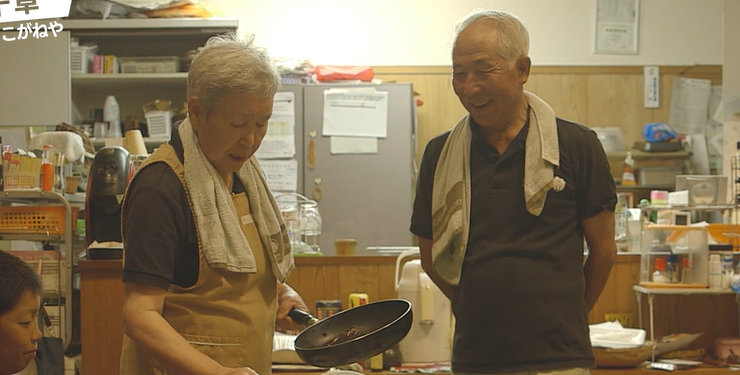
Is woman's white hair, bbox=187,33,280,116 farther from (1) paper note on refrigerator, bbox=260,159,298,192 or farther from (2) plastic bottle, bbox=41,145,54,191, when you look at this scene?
(1) paper note on refrigerator, bbox=260,159,298,192

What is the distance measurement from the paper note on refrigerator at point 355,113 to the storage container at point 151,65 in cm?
99

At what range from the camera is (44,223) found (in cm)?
298

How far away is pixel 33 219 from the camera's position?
9.80 ft

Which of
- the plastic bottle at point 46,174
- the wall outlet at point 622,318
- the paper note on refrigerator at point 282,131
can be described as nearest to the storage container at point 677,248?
the wall outlet at point 622,318

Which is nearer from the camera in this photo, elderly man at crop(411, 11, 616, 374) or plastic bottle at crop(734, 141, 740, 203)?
elderly man at crop(411, 11, 616, 374)

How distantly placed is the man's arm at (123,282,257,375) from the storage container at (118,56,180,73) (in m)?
4.00

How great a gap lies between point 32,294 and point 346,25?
422 cm

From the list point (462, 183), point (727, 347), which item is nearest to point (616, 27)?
point (727, 347)

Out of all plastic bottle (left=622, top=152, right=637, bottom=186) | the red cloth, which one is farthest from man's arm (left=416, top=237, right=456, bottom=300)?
plastic bottle (left=622, top=152, right=637, bottom=186)

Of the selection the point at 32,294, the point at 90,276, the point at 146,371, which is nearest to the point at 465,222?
the point at 146,371

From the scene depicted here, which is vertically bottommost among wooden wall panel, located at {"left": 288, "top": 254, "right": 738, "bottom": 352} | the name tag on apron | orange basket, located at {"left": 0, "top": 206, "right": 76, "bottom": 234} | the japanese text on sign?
wooden wall panel, located at {"left": 288, "top": 254, "right": 738, "bottom": 352}

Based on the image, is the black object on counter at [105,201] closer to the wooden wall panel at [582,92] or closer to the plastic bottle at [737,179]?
the plastic bottle at [737,179]

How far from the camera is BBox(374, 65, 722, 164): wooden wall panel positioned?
570 centimetres

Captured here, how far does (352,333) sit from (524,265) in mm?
408
